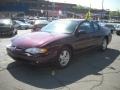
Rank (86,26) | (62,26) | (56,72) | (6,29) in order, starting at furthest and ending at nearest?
1. (6,29)
2. (86,26)
3. (62,26)
4. (56,72)

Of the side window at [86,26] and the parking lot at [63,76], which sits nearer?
the parking lot at [63,76]

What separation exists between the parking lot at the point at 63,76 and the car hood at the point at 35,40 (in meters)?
0.76

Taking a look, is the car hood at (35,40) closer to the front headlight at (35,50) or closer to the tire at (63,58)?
the front headlight at (35,50)

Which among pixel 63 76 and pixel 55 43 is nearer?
pixel 63 76

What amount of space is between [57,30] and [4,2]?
54938 mm

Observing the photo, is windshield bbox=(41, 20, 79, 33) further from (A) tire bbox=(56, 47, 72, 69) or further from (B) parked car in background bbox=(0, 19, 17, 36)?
(B) parked car in background bbox=(0, 19, 17, 36)

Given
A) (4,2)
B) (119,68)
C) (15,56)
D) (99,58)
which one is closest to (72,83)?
(15,56)

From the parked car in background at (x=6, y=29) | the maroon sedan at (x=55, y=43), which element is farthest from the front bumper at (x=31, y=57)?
the parked car in background at (x=6, y=29)

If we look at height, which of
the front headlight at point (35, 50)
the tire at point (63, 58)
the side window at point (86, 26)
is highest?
the side window at point (86, 26)

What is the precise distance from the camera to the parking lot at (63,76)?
17.6ft

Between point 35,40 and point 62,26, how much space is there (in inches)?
61.6

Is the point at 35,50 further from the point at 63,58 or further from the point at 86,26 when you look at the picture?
the point at 86,26

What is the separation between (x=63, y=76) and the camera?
6137 millimetres

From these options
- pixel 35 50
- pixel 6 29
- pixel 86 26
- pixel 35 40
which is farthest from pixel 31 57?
pixel 6 29
